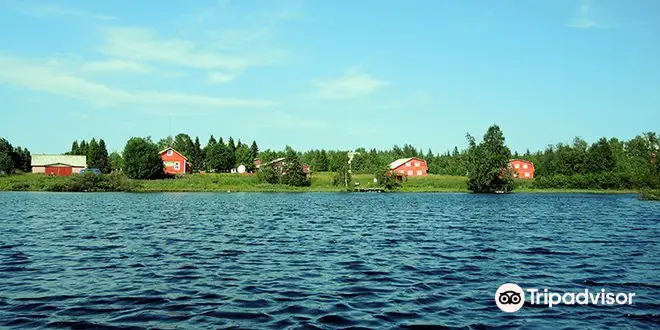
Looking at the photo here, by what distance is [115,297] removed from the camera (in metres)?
14.9

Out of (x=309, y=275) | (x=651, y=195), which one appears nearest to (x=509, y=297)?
(x=309, y=275)

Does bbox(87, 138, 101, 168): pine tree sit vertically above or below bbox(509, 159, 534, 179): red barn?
above

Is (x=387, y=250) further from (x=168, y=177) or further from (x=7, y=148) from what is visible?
(x=7, y=148)

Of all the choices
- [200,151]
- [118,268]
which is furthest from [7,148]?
[118,268]

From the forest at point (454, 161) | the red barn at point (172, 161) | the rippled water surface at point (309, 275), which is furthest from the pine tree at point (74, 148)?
the rippled water surface at point (309, 275)

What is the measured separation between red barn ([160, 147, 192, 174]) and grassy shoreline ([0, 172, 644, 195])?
584 inches

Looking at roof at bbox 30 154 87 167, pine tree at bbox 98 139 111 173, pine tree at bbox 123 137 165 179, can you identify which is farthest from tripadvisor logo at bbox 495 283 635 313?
pine tree at bbox 98 139 111 173

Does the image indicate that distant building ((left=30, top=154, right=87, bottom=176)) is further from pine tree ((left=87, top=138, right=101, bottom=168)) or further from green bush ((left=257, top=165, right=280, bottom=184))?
green bush ((left=257, top=165, right=280, bottom=184))

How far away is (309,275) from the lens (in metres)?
18.4

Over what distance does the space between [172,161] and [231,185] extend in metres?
31.8

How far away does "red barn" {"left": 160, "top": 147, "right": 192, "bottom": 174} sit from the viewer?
143m

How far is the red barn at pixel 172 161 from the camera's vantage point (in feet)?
469

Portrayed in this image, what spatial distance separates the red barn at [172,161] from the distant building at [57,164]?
80.0ft

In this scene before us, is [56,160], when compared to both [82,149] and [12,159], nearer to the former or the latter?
[12,159]
